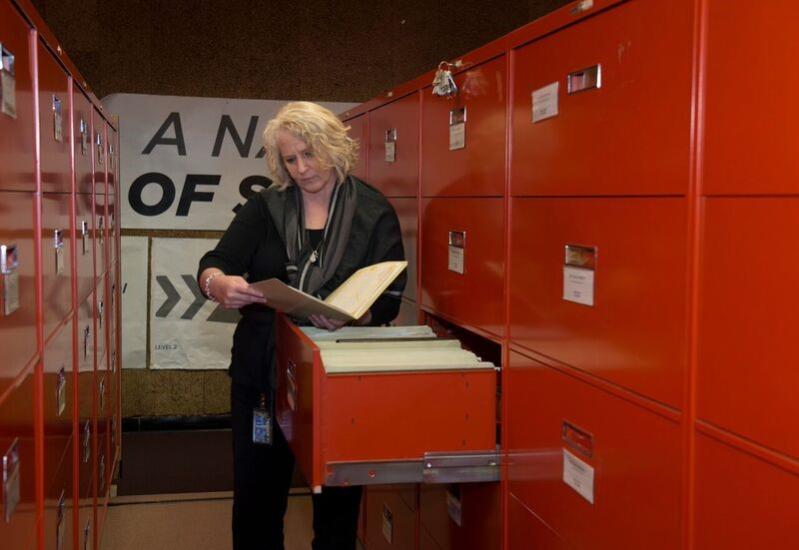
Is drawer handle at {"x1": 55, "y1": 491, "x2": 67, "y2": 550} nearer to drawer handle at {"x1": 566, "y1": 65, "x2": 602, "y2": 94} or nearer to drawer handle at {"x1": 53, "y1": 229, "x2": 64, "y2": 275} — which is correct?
drawer handle at {"x1": 53, "y1": 229, "x2": 64, "y2": 275}

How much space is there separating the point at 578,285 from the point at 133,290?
3.72m

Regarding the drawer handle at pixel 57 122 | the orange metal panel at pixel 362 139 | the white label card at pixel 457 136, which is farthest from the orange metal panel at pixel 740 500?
the orange metal panel at pixel 362 139

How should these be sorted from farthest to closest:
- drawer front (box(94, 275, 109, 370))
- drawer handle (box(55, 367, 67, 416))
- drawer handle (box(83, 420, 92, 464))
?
drawer front (box(94, 275, 109, 370)) < drawer handle (box(83, 420, 92, 464)) < drawer handle (box(55, 367, 67, 416))

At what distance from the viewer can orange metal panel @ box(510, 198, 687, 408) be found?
1.32 metres

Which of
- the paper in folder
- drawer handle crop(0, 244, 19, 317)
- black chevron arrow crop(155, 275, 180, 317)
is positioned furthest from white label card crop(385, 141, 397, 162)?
black chevron arrow crop(155, 275, 180, 317)

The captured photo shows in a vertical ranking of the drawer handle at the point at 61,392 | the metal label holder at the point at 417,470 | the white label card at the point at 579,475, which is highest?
the drawer handle at the point at 61,392

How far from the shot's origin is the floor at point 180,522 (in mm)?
3502

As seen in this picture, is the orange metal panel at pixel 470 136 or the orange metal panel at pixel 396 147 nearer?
the orange metal panel at pixel 470 136

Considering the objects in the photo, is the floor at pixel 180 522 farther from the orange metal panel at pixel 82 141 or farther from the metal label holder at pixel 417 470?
the metal label holder at pixel 417 470

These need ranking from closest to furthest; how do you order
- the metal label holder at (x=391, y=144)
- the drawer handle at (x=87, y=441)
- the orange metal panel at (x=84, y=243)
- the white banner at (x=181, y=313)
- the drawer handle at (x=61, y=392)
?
1. the drawer handle at (x=61, y=392)
2. the orange metal panel at (x=84, y=243)
3. the drawer handle at (x=87, y=441)
4. the metal label holder at (x=391, y=144)
5. the white banner at (x=181, y=313)

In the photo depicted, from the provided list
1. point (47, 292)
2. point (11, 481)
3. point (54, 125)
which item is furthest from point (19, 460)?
point (54, 125)

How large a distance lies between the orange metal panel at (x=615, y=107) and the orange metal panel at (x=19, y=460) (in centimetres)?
97

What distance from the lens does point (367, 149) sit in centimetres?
346

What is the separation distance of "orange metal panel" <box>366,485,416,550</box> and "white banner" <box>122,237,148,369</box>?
216 cm
